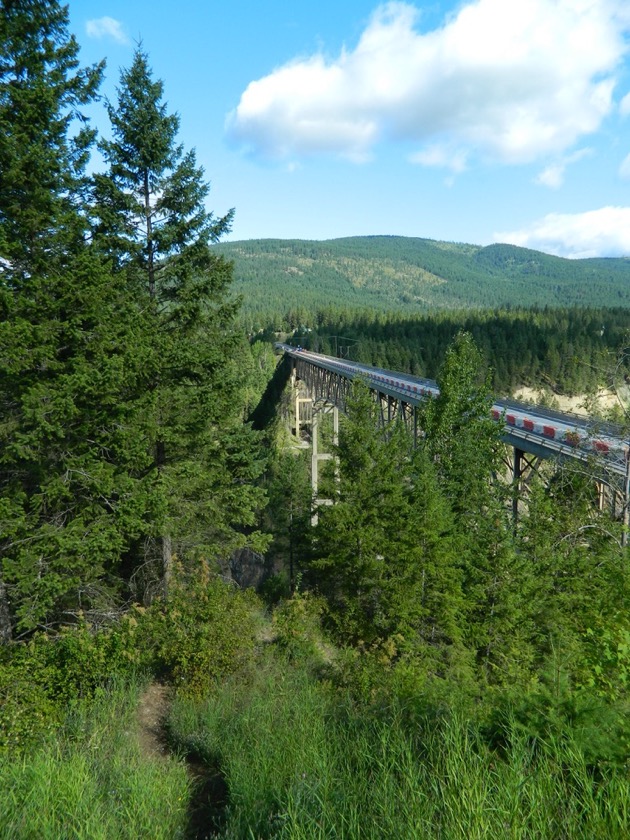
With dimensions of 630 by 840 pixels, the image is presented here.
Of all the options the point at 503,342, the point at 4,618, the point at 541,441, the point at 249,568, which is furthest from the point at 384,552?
the point at 503,342

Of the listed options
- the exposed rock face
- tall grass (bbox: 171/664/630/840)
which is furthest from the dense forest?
the exposed rock face

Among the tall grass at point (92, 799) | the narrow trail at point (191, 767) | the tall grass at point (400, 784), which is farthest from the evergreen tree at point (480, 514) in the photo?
the tall grass at point (92, 799)

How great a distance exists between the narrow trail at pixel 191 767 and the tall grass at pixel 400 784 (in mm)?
236

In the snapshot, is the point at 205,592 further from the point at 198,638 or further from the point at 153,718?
the point at 153,718

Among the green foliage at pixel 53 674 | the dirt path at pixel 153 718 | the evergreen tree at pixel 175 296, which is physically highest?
the evergreen tree at pixel 175 296

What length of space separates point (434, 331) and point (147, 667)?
128388 mm

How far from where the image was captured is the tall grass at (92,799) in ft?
11.8

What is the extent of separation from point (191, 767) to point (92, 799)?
2.48 metres

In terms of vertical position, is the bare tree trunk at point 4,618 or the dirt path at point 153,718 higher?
the bare tree trunk at point 4,618

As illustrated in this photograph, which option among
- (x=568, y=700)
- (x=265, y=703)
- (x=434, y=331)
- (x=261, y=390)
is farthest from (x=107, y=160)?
(x=434, y=331)

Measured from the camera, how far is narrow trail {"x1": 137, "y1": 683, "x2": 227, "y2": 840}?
4.75m

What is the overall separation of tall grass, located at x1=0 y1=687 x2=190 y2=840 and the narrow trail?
25cm

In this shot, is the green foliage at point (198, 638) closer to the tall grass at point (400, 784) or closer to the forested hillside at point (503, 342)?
the tall grass at point (400, 784)

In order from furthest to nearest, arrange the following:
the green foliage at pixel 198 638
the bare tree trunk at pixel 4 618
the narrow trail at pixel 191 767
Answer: the bare tree trunk at pixel 4 618, the green foliage at pixel 198 638, the narrow trail at pixel 191 767
